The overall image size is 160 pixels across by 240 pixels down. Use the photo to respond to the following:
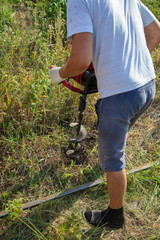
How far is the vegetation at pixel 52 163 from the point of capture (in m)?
2.28

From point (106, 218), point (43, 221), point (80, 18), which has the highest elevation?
point (80, 18)

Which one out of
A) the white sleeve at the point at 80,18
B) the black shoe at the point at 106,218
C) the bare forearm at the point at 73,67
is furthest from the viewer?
the black shoe at the point at 106,218

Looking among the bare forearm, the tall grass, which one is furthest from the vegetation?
the bare forearm

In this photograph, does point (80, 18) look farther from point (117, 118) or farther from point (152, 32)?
point (152, 32)

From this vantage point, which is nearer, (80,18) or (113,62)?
(80,18)

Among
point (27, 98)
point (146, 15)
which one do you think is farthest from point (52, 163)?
point (146, 15)

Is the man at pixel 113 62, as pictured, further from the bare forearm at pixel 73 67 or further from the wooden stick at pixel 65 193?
the wooden stick at pixel 65 193

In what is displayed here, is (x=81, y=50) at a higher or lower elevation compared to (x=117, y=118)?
higher

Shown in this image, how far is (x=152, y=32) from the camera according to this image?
6.75 feet

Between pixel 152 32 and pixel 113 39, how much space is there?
0.64 m

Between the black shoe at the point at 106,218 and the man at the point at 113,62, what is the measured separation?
39 centimetres

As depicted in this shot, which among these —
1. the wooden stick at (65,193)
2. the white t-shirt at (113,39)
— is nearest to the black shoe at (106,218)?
the wooden stick at (65,193)

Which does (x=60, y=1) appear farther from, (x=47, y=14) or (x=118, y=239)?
(x=118, y=239)

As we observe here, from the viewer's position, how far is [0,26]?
4.02 m
